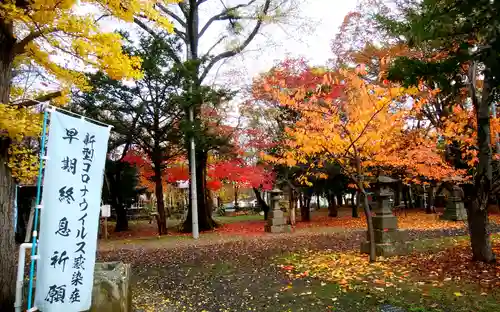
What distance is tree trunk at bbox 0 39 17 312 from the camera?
15.5 feet

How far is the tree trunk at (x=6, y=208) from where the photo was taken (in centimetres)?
474

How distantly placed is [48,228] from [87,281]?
2.63 ft

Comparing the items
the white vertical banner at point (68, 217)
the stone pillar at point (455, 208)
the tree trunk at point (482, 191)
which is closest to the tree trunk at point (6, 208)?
the white vertical banner at point (68, 217)

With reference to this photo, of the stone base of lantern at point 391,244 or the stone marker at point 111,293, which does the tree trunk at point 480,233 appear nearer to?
the stone base of lantern at point 391,244

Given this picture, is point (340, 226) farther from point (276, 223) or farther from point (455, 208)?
point (455, 208)

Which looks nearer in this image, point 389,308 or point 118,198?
point 389,308

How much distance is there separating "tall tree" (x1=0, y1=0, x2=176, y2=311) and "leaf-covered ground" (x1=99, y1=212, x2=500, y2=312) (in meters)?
2.36

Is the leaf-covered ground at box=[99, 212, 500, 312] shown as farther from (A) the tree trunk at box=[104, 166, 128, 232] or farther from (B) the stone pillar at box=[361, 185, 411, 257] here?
(A) the tree trunk at box=[104, 166, 128, 232]

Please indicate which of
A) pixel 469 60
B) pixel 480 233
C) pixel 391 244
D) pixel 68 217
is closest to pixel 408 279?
pixel 480 233

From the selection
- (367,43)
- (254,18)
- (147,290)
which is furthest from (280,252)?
(254,18)

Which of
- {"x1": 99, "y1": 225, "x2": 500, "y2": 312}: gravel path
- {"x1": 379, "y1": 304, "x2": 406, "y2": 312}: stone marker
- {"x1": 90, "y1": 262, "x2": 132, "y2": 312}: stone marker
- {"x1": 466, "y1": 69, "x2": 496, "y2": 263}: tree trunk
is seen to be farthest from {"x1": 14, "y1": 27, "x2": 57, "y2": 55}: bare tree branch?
{"x1": 466, "y1": 69, "x2": 496, "y2": 263}: tree trunk

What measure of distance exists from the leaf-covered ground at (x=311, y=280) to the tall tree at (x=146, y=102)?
5.79m

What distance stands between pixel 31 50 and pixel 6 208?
8.16 feet

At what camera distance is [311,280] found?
6816 mm
